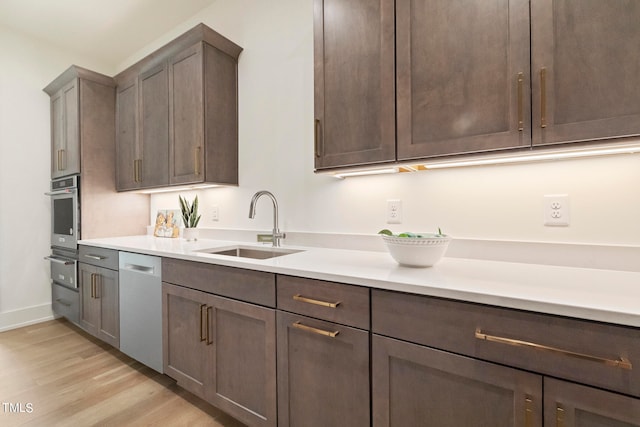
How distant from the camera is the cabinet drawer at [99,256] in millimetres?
2111

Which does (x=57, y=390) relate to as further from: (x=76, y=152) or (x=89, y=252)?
(x=76, y=152)

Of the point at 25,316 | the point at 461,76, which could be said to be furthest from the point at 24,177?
the point at 461,76

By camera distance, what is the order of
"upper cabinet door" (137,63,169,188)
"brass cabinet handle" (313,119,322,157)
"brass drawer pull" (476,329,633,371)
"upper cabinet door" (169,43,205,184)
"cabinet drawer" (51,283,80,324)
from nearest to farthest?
"brass drawer pull" (476,329,633,371), "brass cabinet handle" (313,119,322,157), "upper cabinet door" (169,43,205,184), "upper cabinet door" (137,63,169,188), "cabinet drawer" (51,283,80,324)

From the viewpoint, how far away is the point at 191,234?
7.50ft

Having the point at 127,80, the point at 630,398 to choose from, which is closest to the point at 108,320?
the point at 127,80

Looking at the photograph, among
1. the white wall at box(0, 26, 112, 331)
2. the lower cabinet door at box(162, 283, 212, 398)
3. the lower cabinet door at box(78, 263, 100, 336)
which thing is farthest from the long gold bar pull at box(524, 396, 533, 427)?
the white wall at box(0, 26, 112, 331)

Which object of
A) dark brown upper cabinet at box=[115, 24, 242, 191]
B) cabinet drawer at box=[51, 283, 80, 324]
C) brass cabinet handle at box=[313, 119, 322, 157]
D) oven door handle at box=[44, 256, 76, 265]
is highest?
dark brown upper cabinet at box=[115, 24, 242, 191]

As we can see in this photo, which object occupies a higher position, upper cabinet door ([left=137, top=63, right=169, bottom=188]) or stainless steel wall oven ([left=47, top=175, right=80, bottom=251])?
upper cabinet door ([left=137, top=63, right=169, bottom=188])

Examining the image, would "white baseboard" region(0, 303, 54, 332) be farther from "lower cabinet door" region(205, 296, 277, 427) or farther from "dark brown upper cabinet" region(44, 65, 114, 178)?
"lower cabinet door" region(205, 296, 277, 427)

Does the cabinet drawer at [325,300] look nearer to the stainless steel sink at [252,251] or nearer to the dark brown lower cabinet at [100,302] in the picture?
the stainless steel sink at [252,251]

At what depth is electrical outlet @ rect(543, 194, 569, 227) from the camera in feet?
3.94

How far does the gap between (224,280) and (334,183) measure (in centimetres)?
84

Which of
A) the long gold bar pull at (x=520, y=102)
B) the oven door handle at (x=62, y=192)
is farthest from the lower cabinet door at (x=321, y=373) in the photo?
the oven door handle at (x=62, y=192)

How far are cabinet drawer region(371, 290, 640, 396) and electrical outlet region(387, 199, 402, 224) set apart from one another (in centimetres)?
66
